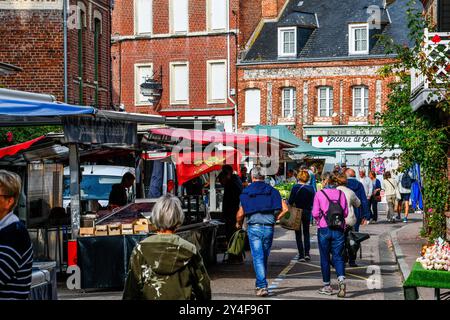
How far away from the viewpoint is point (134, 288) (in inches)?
261

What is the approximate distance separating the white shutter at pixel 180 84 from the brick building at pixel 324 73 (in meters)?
2.95

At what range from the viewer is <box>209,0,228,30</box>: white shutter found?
49263 mm

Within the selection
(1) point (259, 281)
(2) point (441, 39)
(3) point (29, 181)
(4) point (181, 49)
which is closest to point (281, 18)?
(4) point (181, 49)

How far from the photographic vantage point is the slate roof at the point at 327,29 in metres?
47.5

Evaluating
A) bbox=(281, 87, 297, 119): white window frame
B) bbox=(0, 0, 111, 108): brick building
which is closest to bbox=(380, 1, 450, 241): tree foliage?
bbox=(0, 0, 111, 108): brick building

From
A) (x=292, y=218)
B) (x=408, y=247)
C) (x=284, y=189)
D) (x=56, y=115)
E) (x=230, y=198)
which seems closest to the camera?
(x=56, y=115)

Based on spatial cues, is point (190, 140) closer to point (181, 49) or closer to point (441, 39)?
point (441, 39)

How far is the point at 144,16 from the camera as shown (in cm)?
5112

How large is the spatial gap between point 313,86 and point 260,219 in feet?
116

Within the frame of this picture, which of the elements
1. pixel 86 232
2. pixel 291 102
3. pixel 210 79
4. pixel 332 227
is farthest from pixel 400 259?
pixel 210 79

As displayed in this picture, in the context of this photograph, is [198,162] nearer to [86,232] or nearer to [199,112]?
[86,232]

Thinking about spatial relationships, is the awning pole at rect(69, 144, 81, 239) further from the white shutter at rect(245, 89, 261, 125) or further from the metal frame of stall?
the white shutter at rect(245, 89, 261, 125)

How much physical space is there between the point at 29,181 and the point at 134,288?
34.3 ft
